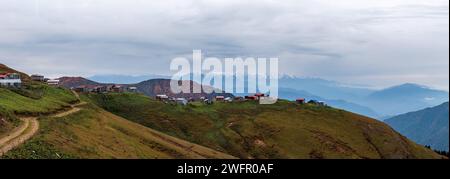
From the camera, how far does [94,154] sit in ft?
274

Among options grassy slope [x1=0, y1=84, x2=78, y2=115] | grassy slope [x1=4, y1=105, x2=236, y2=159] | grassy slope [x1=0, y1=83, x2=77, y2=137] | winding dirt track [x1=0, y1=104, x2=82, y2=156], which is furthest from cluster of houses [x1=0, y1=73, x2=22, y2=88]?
winding dirt track [x1=0, y1=104, x2=82, y2=156]

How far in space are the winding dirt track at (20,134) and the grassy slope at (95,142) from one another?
1.42 metres

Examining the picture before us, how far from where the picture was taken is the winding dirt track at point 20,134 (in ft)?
237

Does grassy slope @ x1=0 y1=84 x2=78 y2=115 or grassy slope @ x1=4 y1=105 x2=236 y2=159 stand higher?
grassy slope @ x1=0 y1=84 x2=78 y2=115

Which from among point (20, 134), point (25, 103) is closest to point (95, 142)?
point (20, 134)

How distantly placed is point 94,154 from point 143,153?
21.5 meters

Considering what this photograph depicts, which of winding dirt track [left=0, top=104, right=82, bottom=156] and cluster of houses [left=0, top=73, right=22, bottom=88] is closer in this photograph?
winding dirt track [left=0, top=104, right=82, bottom=156]

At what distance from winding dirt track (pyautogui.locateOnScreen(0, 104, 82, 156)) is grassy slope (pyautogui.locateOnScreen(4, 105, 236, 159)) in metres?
1.42

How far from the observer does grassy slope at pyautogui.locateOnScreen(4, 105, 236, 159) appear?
76.2 m

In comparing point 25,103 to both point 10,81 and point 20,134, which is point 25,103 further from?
point 10,81

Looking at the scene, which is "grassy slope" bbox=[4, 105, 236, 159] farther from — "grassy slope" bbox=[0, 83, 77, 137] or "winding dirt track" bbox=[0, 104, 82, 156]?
"grassy slope" bbox=[0, 83, 77, 137]
